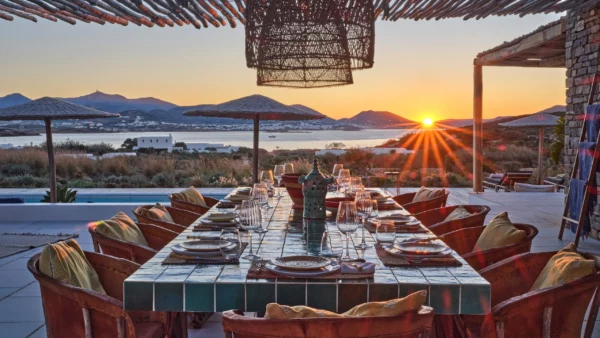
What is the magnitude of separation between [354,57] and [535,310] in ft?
6.67

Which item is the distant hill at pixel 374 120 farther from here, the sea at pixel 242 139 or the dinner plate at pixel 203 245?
the dinner plate at pixel 203 245

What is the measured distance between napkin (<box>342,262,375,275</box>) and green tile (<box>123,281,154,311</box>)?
741mm

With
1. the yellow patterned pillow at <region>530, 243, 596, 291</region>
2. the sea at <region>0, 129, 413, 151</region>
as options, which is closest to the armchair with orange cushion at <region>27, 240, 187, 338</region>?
the yellow patterned pillow at <region>530, 243, 596, 291</region>

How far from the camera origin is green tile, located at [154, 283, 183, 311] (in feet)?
7.55

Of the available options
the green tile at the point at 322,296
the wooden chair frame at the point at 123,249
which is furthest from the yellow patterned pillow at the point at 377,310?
the wooden chair frame at the point at 123,249

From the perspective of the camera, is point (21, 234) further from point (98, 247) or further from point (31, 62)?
point (31, 62)

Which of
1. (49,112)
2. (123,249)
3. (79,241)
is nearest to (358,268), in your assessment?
(123,249)

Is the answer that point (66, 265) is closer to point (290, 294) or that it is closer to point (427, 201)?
point (290, 294)

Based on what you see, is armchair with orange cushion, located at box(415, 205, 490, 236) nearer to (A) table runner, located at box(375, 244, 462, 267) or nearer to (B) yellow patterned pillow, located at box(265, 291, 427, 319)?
(A) table runner, located at box(375, 244, 462, 267)

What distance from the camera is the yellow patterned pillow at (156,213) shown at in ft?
13.6

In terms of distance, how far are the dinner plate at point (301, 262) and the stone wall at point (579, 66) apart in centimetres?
518

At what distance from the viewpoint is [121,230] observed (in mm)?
3521

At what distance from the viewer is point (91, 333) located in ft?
8.02

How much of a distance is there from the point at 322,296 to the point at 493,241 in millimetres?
1478
